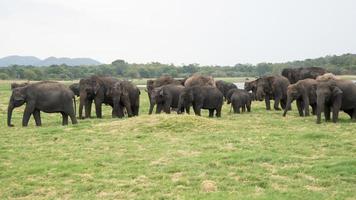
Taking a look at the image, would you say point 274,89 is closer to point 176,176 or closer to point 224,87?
point 224,87

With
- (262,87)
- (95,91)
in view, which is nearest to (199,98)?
(95,91)

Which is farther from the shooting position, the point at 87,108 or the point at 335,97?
the point at 87,108

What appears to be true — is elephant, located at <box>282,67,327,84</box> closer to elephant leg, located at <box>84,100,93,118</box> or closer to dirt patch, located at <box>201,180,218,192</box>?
elephant leg, located at <box>84,100,93,118</box>

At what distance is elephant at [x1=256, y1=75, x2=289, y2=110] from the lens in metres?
29.1

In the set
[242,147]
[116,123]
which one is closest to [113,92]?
[116,123]

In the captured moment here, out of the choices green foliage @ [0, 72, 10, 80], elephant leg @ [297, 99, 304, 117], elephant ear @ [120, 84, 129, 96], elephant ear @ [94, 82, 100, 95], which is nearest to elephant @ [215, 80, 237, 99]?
elephant leg @ [297, 99, 304, 117]

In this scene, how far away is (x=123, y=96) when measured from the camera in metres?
24.1

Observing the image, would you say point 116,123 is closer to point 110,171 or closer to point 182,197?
point 110,171

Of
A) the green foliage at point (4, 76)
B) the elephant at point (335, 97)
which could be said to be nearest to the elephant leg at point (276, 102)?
the elephant at point (335, 97)

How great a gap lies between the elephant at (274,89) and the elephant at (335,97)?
798cm

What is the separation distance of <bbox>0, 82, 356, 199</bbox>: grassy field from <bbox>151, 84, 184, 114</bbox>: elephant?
17.2 feet

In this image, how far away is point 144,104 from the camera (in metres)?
34.7

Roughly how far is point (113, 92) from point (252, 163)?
44.0ft

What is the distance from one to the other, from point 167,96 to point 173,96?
1.26ft
